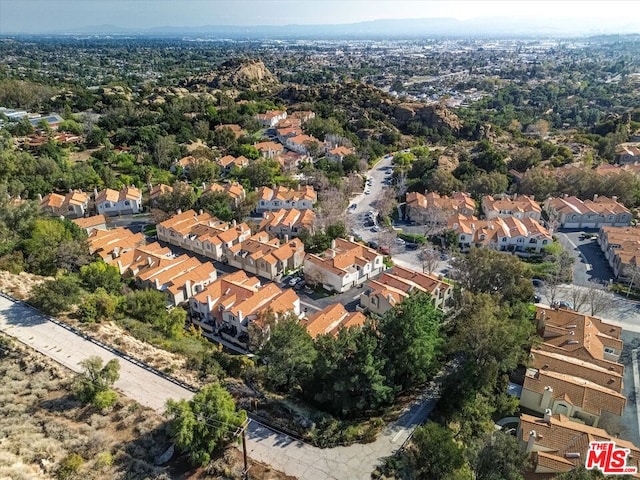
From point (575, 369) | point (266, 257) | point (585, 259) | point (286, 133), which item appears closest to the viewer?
point (575, 369)

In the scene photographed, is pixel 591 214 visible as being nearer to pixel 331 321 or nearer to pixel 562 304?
pixel 562 304

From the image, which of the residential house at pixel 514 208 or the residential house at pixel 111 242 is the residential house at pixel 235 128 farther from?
the residential house at pixel 514 208

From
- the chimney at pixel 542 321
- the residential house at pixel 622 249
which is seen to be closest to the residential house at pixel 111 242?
the chimney at pixel 542 321

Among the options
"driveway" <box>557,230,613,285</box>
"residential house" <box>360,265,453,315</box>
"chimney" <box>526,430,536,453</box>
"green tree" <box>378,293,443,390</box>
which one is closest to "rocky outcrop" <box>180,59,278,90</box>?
"driveway" <box>557,230,613,285</box>

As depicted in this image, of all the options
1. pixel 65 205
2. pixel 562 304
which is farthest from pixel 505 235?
pixel 65 205

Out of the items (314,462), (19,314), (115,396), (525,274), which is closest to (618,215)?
(525,274)

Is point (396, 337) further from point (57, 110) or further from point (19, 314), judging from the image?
point (57, 110)
